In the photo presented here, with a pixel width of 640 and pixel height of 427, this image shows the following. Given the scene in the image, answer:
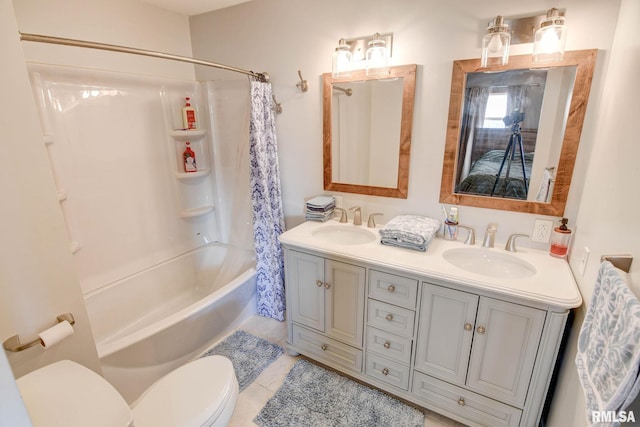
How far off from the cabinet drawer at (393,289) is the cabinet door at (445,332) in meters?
0.06

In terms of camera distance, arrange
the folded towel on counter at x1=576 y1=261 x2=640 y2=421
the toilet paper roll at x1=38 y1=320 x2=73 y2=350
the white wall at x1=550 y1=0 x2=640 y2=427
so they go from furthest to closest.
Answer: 1. the toilet paper roll at x1=38 y1=320 x2=73 y2=350
2. the white wall at x1=550 y1=0 x2=640 y2=427
3. the folded towel on counter at x1=576 y1=261 x2=640 y2=421

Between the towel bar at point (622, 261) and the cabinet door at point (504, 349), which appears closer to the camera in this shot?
the towel bar at point (622, 261)

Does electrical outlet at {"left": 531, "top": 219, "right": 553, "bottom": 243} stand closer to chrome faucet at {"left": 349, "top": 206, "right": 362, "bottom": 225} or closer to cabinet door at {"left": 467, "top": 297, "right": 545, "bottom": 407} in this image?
cabinet door at {"left": 467, "top": 297, "right": 545, "bottom": 407}

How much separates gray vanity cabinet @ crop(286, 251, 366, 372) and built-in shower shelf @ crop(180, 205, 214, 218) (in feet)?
3.92

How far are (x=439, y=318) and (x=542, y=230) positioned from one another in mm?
734

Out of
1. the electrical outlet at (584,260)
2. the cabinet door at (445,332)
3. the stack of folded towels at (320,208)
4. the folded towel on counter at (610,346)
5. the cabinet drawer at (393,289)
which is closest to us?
the folded towel on counter at (610,346)

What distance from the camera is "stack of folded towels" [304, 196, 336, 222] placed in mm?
2146

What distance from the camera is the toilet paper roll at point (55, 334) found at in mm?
1124

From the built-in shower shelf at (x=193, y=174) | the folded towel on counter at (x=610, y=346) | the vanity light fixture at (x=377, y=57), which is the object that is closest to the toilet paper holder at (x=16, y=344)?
the built-in shower shelf at (x=193, y=174)

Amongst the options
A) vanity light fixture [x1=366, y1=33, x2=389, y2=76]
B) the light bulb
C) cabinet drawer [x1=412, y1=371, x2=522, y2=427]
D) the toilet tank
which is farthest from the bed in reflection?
the toilet tank

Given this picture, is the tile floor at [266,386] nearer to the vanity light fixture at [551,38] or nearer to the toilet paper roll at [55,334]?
the toilet paper roll at [55,334]

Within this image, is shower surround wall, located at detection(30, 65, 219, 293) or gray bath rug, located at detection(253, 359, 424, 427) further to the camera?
shower surround wall, located at detection(30, 65, 219, 293)

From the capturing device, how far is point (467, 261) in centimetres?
174

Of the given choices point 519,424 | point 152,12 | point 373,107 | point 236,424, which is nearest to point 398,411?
point 519,424
